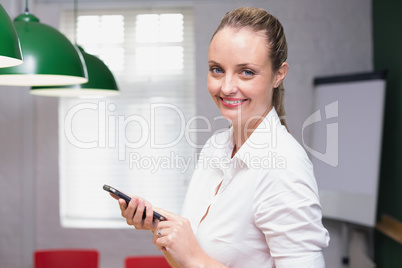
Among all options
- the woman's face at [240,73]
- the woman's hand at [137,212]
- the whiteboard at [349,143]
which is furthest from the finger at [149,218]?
the whiteboard at [349,143]

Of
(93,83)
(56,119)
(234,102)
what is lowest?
(56,119)

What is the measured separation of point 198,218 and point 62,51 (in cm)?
103

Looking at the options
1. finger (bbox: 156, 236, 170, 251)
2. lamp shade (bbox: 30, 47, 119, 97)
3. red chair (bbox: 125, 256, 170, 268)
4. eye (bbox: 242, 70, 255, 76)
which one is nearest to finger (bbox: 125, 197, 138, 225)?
finger (bbox: 156, 236, 170, 251)

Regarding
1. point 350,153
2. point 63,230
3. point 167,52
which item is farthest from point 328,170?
point 63,230

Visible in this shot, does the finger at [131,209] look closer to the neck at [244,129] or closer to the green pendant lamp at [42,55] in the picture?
the neck at [244,129]

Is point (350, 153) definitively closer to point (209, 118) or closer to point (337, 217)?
point (337, 217)

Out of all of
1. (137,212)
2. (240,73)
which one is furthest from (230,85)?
(137,212)

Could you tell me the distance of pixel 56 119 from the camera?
4.04 metres

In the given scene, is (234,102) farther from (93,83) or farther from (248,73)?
(93,83)

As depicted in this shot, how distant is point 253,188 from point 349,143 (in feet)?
8.54

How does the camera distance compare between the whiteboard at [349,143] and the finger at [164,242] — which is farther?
the whiteboard at [349,143]

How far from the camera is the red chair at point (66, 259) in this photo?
3.05m

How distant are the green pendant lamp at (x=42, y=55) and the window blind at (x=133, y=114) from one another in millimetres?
2051

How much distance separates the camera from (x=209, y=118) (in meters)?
3.94
